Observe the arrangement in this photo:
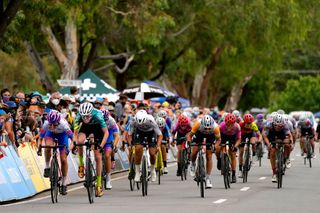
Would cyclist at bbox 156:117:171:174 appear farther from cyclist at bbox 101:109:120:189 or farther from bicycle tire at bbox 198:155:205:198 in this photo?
bicycle tire at bbox 198:155:205:198

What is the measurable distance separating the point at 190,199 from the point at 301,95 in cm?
8140

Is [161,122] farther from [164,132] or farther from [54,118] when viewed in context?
[54,118]

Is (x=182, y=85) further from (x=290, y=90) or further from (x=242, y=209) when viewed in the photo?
(x=242, y=209)

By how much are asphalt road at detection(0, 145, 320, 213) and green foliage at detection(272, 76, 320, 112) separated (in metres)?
73.2

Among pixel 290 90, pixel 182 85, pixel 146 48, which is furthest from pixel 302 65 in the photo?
pixel 146 48

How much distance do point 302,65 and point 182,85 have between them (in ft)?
141

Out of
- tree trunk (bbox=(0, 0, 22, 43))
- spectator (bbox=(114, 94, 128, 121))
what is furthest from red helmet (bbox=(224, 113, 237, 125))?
spectator (bbox=(114, 94, 128, 121))

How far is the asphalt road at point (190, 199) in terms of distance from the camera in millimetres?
18438

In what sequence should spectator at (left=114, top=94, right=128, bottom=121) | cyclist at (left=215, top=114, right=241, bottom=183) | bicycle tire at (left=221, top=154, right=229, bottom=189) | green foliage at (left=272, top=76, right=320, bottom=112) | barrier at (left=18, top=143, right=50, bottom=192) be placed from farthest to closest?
green foliage at (left=272, top=76, right=320, bottom=112), spectator at (left=114, top=94, right=128, bottom=121), cyclist at (left=215, top=114, right=241, bottom=183), bicycle tire at (left=221, top=154, right=229, bottom=189), barrier at (left=18, top=143, right=50, bottom=192)

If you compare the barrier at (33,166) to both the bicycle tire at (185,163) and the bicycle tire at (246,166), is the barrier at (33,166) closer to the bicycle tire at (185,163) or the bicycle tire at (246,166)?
the bicycle tire at (185,163)

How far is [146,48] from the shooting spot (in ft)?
163

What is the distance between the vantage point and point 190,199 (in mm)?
20562

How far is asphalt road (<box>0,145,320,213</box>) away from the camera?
60.5ft

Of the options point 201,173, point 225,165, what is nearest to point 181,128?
point 225,165
